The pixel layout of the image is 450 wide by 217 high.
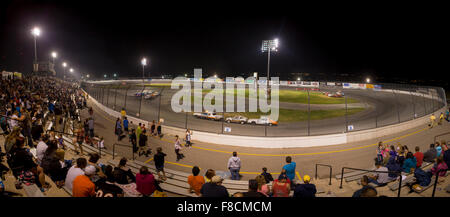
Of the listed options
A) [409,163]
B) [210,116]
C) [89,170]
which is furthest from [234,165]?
[210,116]

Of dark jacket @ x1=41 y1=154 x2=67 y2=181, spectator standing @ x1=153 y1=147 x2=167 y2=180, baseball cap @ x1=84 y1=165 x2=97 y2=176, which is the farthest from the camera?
spectator standing @ x1=153 y1=147 x2=167 y2=180

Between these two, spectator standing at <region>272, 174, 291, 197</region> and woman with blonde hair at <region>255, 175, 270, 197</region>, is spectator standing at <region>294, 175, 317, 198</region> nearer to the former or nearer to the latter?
spectator standing at <region>272, 174, 291, 197</region>

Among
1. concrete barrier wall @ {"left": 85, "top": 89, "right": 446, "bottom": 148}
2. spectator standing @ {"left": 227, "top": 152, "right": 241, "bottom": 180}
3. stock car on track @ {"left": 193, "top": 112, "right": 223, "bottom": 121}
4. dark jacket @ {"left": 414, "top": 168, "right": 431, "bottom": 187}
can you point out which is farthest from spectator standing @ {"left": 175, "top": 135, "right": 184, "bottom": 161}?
dark jacket @ {"left": 414, "top": 168, "right": 431, "bottom": 187}

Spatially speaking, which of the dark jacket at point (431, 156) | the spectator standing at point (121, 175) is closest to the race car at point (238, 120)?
the dark jacket at point (431, 156)

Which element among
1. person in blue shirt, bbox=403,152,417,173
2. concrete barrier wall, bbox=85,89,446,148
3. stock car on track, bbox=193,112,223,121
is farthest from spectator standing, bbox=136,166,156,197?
stock car on track, bbox=193,112,223,121

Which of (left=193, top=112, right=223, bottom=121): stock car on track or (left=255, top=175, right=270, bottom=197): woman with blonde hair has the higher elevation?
(left=193, top=112, right=223, bottom=121): stock car on track

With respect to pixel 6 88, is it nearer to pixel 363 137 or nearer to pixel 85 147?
pixel 85 147

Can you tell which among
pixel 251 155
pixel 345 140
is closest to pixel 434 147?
pixel 345 140

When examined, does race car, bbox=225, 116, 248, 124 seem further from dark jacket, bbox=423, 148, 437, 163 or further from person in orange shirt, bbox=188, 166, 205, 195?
person in orange shirt, bbox=188, 166, 205, 195

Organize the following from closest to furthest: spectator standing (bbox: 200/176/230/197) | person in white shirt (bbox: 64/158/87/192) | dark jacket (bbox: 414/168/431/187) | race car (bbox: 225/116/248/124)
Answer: spectator standing (bbox: 200/176/230/197), person in white shirt (bbox: 64/158/87/192), dark jacket (bbox: 414/168/431/187), race car (bbox: 225/116/248/124)

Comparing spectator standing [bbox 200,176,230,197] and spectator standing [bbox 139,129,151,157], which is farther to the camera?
spectator standing [bbox 139,129,151,157]

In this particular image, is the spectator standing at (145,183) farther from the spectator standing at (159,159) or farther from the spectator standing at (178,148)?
the spectator standing at (178,148)

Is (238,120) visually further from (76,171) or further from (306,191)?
(76,171)

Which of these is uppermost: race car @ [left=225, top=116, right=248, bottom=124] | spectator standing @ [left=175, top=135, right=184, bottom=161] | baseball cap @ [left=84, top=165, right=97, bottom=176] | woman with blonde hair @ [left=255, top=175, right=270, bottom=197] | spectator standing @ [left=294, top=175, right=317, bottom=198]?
baseball cap @ [left=84, top=165, right=97, bottom=176]
